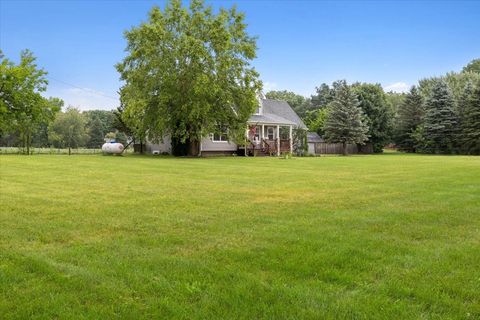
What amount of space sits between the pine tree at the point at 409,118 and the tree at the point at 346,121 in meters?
7.23

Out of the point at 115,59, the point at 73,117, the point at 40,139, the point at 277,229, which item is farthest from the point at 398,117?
the point at 40,139

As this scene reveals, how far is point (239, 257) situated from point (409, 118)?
48.1m

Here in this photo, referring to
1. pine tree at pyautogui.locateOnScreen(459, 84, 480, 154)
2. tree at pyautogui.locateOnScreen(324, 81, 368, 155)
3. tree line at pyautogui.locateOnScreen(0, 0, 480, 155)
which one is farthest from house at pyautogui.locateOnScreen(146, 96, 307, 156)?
pine tree at pyautogui.locateOnScreen(459, 84, 480, 154)

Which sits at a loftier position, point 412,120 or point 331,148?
point 412,120

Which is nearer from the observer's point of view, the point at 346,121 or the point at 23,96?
the point at 23,96

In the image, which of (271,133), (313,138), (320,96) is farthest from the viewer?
(320,96)

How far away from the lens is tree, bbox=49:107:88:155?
77.4 m

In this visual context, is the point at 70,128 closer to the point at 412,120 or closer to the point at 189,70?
the point at 189,70

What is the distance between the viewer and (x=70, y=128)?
7688 cm

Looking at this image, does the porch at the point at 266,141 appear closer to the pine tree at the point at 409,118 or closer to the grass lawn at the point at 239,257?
the pine tree at the point at 409,118

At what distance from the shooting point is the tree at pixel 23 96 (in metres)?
35.5

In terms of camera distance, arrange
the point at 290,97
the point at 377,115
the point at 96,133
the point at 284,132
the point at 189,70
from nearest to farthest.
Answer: the point at 189,70
the point at 284,132
the point at 377,115
the point at 290,97
the point at 96,133

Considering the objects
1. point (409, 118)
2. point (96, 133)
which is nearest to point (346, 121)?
point (409, 118)

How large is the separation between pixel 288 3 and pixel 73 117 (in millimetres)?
67337
